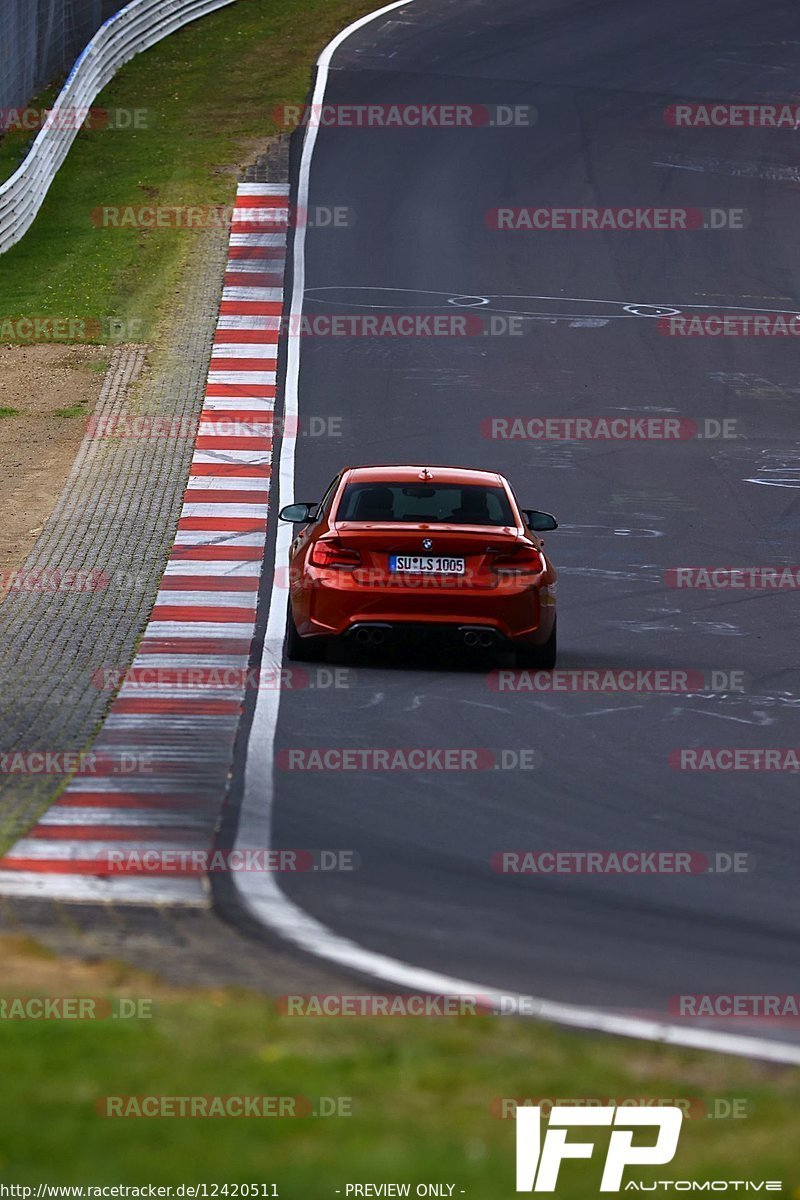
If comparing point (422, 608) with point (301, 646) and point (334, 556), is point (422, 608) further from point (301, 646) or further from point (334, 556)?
point (301, 646)

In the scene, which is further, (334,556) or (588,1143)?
(334,556)

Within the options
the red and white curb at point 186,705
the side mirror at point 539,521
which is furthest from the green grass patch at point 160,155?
the side mirror at point 539,521

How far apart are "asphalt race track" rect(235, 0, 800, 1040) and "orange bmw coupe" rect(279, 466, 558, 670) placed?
406 mm

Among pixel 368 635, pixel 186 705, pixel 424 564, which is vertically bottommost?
pixel 186 705

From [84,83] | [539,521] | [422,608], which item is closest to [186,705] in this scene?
[422,608]

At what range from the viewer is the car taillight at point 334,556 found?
1342cm

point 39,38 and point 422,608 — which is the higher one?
point 39,38

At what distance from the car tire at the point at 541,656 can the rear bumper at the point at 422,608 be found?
11.9 inches

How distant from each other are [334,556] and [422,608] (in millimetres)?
742

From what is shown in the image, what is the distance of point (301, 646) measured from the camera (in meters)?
13.7

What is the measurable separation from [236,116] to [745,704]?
2834 cm

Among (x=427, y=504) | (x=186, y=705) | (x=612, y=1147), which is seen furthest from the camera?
(x=427, y=504)


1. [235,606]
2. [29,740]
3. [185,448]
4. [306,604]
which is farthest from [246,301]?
[29,740]

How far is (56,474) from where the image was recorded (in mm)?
21406
